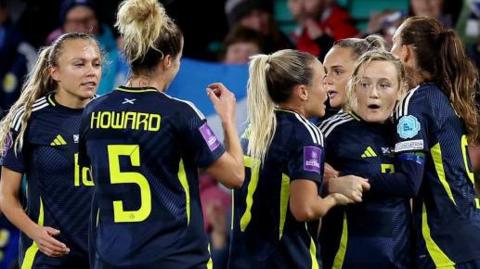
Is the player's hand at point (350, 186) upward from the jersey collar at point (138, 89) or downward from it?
downward

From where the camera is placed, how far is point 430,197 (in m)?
5.83

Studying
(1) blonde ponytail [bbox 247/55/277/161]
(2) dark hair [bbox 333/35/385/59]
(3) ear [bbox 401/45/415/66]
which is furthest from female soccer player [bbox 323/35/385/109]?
(1) blonde ponytail [bbox 247/55/277/161]

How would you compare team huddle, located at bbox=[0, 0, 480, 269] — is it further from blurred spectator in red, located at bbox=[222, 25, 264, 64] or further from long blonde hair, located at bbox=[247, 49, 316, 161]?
blurred spectator in red, located at bbox=[222, 25, 264, 64]

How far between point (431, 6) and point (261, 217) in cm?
408

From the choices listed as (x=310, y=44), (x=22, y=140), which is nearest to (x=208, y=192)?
(x=310, y=44)

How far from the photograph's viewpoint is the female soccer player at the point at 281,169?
17.4ft

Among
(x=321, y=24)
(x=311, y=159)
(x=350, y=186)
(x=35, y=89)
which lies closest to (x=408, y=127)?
(x=350, y=186)

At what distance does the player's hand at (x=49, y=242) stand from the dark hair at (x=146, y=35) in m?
1.25

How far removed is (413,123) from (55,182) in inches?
73.0

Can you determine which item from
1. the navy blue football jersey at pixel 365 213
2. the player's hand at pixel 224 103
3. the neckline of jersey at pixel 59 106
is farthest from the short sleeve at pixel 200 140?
the neckline of jersey at pixel 59 106

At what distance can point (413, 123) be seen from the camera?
5656 mm

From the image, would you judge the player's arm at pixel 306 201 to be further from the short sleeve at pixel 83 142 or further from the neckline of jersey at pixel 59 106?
the neckline of jersey at pixel 59 106

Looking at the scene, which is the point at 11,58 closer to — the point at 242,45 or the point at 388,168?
the point at 242,45

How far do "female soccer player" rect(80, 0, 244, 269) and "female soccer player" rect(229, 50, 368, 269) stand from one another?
0.33m
